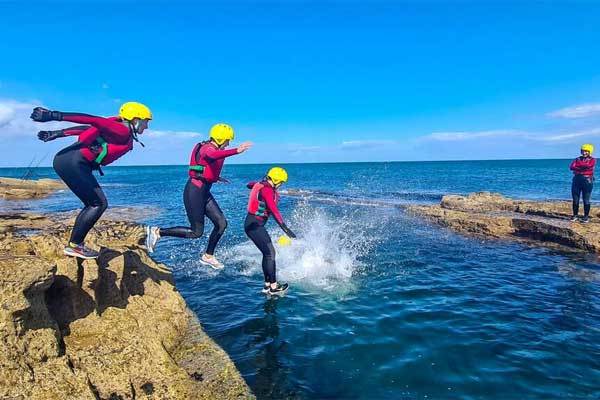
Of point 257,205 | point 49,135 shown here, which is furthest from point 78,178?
point 257,205

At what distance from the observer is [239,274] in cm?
1306

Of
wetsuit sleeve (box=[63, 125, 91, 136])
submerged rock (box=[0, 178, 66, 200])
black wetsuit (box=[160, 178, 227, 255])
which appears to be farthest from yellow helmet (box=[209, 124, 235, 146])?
submerged rock (box=[0, 178, 66, 200])

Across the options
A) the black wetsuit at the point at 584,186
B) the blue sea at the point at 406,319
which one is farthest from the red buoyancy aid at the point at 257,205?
the black wetsuit at the point at 584,186

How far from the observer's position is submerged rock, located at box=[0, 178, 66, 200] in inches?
1639

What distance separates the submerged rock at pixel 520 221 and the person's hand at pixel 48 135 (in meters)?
18.2

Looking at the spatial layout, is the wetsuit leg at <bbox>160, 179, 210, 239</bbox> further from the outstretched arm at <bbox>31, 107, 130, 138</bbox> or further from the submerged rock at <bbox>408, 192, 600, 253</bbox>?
the submerged rock at <bbox>408, 192, 600, 253</bbox>

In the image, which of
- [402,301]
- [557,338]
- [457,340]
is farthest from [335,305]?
[557,338]

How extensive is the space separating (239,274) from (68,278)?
7.05 metres

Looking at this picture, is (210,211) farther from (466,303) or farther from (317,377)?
(466,303)

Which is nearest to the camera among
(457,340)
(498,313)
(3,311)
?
(3,311)

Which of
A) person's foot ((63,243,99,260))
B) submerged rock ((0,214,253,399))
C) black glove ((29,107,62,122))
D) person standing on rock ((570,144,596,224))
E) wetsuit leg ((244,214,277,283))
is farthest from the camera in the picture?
person standing on rock ((570,144,596,224))

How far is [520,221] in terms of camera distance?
18781 millimetres

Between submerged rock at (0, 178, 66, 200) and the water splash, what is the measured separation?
115ft

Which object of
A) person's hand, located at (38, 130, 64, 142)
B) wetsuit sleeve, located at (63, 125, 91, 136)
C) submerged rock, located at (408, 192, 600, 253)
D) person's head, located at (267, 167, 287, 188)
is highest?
wetsuit sleeve, located at (63, 125, 91, 136)
